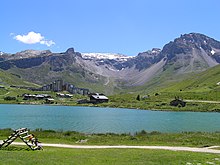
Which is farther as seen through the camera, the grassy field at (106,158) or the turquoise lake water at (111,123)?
the turquoise lake water at (111,123)

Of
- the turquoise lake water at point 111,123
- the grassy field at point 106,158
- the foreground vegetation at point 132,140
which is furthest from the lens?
the turquoise lake water at point 111,123

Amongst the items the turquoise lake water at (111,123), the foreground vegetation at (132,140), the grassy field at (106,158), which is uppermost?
the grassy field at (106,158)

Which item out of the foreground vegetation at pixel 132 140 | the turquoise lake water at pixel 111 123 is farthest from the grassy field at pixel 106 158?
the turquoise lake water at pixel 111 123

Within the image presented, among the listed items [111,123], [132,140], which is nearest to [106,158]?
[132,140]

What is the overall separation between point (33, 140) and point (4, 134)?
23190 mm

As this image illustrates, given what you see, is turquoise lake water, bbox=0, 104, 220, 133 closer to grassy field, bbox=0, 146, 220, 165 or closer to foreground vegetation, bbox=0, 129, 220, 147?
foreground vegetation, bbox=0, 129, 220, 147

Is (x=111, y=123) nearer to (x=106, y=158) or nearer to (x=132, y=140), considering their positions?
(x=132, y=140)

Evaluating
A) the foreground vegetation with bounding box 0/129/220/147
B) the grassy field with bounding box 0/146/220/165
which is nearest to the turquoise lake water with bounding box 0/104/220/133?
the foreground vegetation with bounding box 0/129/220/147

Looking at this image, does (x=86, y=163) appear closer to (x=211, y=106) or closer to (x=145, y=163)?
(x=145, y=163)

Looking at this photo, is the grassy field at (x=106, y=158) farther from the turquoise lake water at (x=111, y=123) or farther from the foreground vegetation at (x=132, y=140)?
the turquoise lake water at (x=111, y=123)

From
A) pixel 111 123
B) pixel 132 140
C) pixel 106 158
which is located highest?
pixel 106 158

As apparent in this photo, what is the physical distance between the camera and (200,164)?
2767 cm

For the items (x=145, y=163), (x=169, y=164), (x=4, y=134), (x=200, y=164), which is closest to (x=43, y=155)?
(x=145, y=163)

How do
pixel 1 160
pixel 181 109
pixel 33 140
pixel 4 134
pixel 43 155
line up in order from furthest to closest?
1. pixel 181 109
2. pixel 4 134
3. pixel 33 140
4. pixel 43 155
5. pixel 1 160
